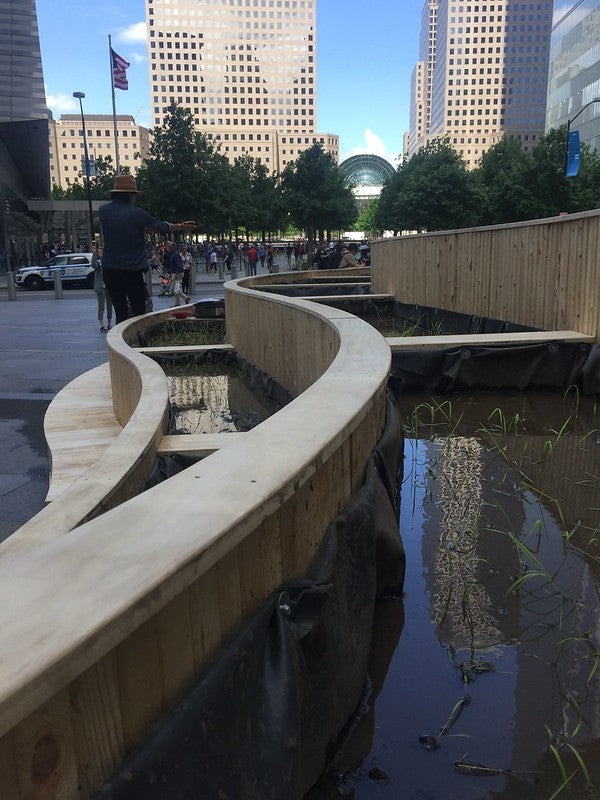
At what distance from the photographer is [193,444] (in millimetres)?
4012

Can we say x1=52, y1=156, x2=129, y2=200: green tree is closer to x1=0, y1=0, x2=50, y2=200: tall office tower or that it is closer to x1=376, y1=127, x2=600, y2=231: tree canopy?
x1=0, y1=0, x2=50, y2=200: tall office tower

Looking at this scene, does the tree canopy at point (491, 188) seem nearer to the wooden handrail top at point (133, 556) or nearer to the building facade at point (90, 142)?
the wooden handrail top at point (133, 556)

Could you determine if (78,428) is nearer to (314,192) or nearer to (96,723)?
(96,723)

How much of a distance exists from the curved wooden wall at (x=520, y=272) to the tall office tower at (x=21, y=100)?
44.3 m

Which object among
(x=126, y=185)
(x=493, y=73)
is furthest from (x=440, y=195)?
(x=493, y=73)

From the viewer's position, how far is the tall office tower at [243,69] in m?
184

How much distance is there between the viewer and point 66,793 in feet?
3.89

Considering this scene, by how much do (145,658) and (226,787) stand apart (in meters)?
0.37

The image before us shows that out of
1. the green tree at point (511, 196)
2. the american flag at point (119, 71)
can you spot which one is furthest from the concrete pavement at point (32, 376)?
the green tree at point (511, 196)

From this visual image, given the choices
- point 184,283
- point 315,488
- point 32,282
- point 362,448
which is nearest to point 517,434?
point 362,448

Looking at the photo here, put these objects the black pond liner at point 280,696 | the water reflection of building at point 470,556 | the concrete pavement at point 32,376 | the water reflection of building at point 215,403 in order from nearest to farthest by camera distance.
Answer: the black pond liner at point 280,696
the water reflection of building at point 470,556
the concrete pavement at point 32,376
the water reflection of building at point 215,403

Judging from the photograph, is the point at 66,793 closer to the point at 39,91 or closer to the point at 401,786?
the point at 401,786

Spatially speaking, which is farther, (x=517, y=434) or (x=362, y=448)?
(x=517, y=434)

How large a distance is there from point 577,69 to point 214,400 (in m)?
94.4
